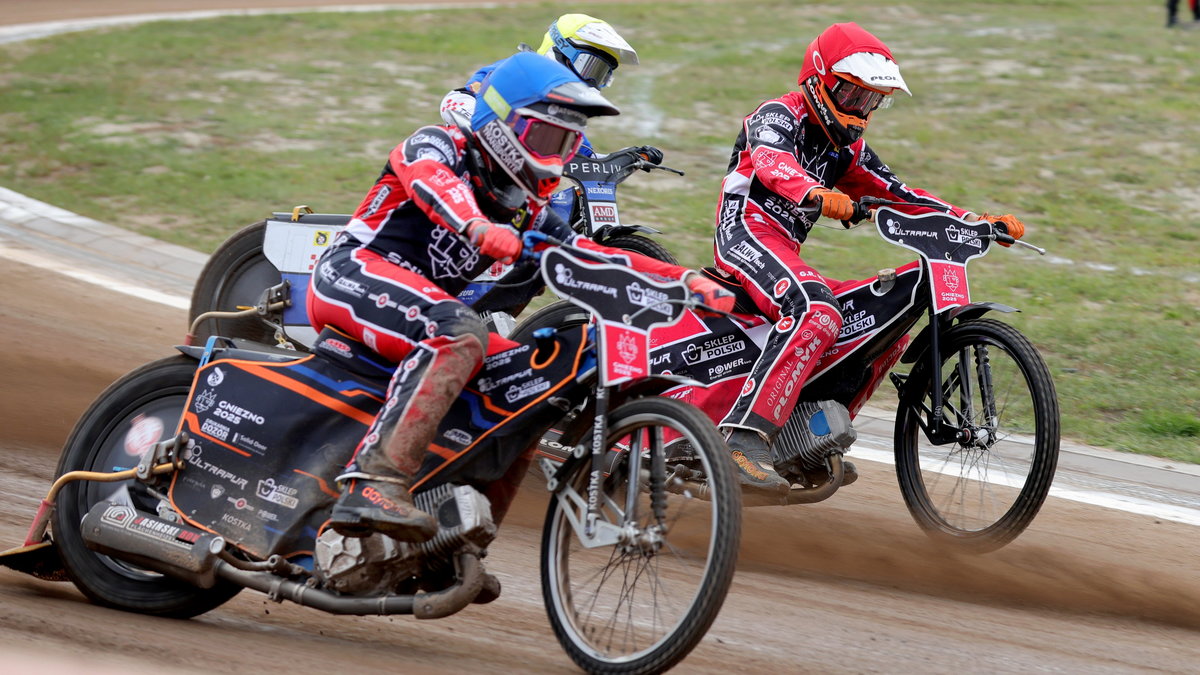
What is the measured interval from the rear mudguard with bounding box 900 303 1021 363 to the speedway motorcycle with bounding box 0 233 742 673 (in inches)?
84.6

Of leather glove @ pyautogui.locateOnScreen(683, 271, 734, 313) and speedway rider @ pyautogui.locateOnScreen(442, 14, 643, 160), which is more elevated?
leather glove @ pyautogui.locateOnScreen(683, 271, 734, 313)

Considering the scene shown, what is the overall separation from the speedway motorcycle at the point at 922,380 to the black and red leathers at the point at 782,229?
0.14 m

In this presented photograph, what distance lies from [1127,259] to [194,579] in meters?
9.49

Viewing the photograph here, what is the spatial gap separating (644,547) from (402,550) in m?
0.85

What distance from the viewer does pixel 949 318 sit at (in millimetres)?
6480

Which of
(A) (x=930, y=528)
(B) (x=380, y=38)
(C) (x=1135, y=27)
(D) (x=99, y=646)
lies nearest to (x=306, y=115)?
(B) (x=380, y=38)

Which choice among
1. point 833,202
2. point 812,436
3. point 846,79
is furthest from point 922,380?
point 846,79

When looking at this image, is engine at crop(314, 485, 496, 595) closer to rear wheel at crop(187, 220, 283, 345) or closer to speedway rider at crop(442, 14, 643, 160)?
rear wheel at crop(187, 220, 283, 345)

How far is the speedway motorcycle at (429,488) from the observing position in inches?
175

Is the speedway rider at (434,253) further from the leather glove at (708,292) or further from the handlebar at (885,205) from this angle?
the handlebar at (885,205)

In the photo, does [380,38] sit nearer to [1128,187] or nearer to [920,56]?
[920,56]

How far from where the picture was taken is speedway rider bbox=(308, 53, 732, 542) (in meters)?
4.50

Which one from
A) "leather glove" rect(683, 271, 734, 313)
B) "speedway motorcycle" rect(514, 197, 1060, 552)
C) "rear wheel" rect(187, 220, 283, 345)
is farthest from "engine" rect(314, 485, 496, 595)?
"rear wheel" rect(187, 220, 283, 345)

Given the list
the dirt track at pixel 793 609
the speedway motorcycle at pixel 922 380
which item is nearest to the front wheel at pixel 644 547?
the dirt track at pixel 793 609
